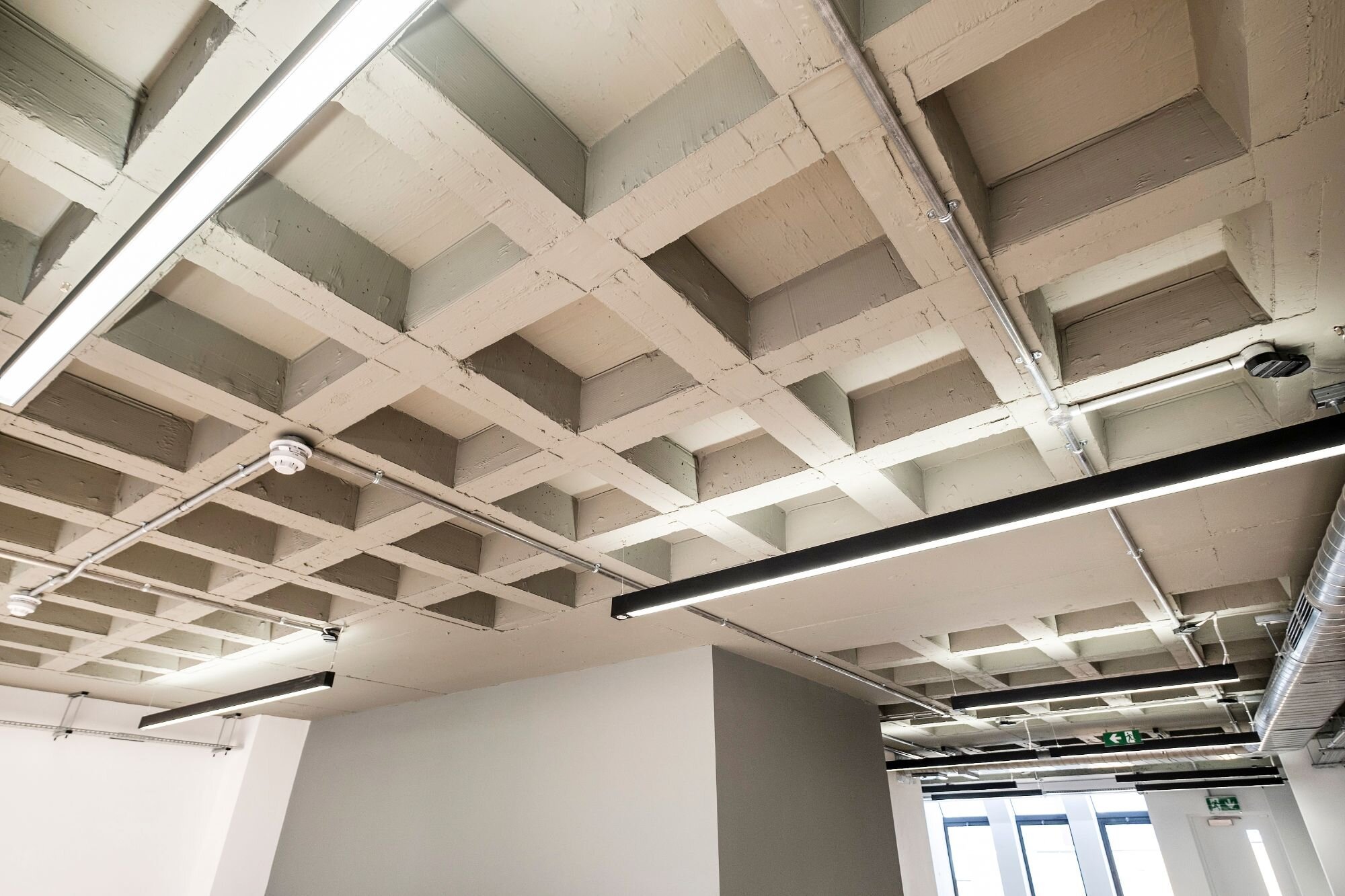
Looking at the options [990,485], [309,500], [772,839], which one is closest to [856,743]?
[772,839]

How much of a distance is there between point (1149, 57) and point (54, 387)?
158 inches

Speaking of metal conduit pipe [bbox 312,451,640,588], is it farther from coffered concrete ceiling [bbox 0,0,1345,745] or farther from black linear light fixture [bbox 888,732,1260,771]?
black linear light fixture [bbox 888,732,1260,771]

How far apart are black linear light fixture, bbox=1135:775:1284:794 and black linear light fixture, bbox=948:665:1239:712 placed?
6.66m

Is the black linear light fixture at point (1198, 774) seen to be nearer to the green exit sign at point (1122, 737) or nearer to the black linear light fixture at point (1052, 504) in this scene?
the green exit sign at point (1122, 737)

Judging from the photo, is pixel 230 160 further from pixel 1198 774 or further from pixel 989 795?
pixel 989 795

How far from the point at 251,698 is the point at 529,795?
2373 mm

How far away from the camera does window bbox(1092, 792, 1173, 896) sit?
12719mm

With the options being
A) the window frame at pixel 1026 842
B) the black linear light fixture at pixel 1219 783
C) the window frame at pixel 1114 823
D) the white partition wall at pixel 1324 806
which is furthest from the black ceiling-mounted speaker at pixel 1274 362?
the window frame at pixel 1026 842

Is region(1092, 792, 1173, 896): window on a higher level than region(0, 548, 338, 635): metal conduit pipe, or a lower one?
lower

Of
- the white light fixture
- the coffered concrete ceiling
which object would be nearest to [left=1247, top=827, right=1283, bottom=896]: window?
the coffered concrete ceiling

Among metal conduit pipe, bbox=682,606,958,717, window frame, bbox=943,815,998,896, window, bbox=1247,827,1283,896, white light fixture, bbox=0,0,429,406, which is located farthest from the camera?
window frame, bbox=943,815,998,896

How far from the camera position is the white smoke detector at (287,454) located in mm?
2967

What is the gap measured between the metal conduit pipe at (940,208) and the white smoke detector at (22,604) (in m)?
5.38

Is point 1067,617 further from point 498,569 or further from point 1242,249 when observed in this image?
point 498,569
